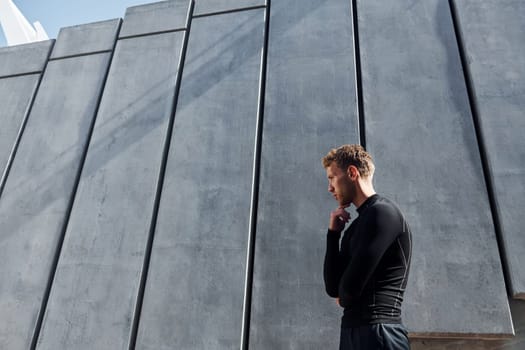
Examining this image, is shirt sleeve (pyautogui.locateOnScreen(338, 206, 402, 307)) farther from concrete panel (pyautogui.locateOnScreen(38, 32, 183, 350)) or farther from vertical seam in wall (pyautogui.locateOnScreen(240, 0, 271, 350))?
concrete panel (pyautogui.locateOnScreen(38, 32, 183, 350))

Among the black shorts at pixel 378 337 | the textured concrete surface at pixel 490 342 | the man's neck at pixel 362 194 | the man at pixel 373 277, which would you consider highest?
the man's neck at pixel 362 194

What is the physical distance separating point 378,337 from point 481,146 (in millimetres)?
2442

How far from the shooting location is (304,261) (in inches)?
127

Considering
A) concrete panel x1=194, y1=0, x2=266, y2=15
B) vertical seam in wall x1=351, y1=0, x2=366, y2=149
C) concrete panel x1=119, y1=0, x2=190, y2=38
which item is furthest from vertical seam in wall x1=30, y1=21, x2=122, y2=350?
vertical seam in wall x1=351, y1=0, x2=366, y2=149

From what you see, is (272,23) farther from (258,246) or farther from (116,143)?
(258,246)

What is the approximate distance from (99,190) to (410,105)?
3.12 metres

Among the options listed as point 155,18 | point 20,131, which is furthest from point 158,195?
point 155,18

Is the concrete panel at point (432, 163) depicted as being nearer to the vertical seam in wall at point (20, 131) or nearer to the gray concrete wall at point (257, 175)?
the gray concrete wall at point (257, 175)

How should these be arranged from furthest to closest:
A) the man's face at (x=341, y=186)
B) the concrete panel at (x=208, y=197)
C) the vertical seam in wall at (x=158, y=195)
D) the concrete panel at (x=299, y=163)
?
the vertical seam in wall at (x=158, y=195)
the concrete panel at (x=208, y=197)
the concrete panel at (x=299, y=163)
the man's face at (x=341, y=186)

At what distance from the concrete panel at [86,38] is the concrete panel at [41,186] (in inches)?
5.6

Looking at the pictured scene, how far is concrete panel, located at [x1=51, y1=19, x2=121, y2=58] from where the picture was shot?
4.99m

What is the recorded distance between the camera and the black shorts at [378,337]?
5.01 ft

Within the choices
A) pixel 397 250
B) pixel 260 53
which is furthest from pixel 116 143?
pixel 397 250

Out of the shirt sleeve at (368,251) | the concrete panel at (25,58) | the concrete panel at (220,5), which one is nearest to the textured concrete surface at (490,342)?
the shirt sleeve at (368,251)
